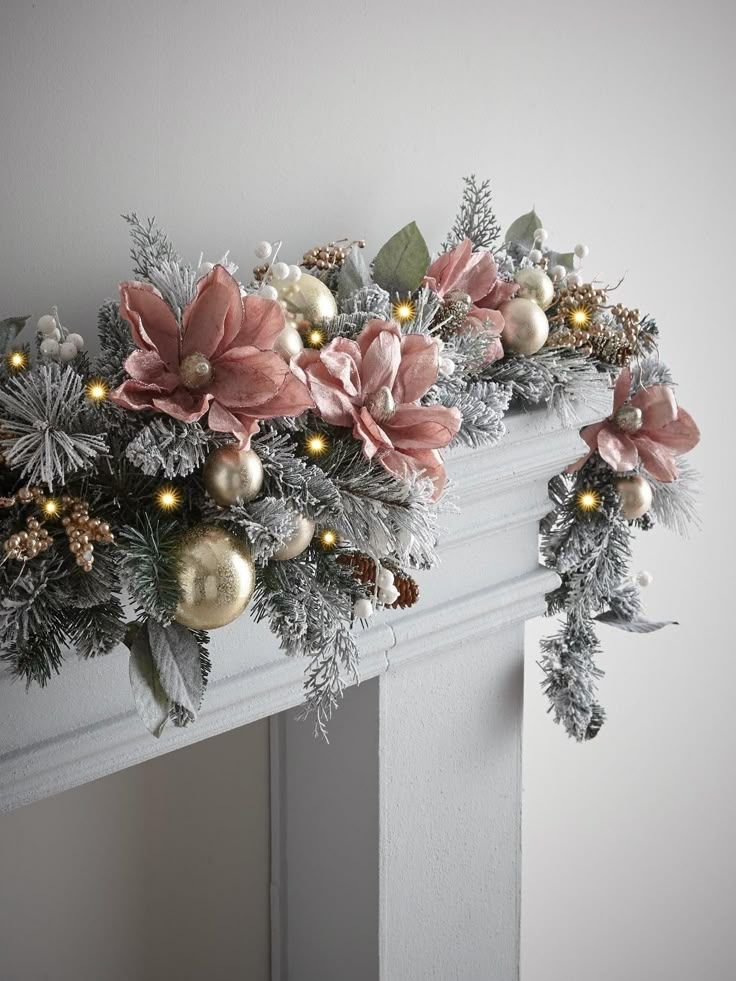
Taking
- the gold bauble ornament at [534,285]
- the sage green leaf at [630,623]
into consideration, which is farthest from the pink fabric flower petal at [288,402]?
the sage green leaf at [630,623]

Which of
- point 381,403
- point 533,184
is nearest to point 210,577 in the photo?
point 381,403

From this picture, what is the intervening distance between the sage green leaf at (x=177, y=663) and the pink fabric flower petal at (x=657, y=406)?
53 centimetres

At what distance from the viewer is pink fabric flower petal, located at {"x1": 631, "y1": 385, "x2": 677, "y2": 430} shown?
934mm

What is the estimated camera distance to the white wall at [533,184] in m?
0.68

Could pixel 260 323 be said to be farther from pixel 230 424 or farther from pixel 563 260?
pixel 563 260

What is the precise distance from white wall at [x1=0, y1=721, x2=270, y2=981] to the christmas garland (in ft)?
1.22

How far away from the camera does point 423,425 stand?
2.13 ft

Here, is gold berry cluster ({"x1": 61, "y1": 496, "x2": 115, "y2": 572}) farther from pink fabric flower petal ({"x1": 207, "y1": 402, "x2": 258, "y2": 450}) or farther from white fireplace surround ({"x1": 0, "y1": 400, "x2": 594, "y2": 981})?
white fireplace surround ({"x1": 0, "y1": 400, "x2": 594, "y2": 981})

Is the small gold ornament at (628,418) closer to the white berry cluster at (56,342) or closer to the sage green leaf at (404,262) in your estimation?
the sage green leaf at (404,262)

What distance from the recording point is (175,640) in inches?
23.2

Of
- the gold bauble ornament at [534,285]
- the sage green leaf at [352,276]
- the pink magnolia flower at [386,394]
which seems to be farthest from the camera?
the gold bauble ornament at [534,285]

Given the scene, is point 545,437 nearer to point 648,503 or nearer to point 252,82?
point 648,503

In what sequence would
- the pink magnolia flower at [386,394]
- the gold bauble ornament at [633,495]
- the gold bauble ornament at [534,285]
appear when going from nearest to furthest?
the pink magnolia flower at [386,394]
the gold bauble ornament at [534,285]
the gold bauble ornament at [633,495]

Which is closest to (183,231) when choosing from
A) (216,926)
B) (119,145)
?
(119,145)
